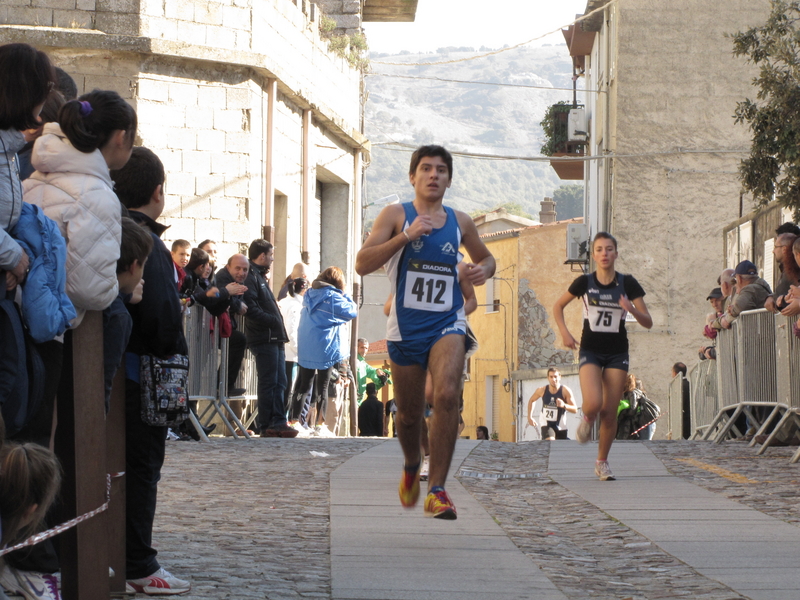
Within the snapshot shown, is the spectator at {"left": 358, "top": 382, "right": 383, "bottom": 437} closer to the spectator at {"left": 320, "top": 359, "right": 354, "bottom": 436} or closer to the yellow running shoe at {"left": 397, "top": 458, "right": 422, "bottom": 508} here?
the spectator at {"left": 320, "top": 359, "right": 354, "bottom": 436}

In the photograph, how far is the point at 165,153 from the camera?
56.0ft

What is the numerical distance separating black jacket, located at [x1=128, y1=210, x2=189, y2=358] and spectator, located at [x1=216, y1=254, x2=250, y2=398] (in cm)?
743

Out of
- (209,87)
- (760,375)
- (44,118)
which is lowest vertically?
(760,375)

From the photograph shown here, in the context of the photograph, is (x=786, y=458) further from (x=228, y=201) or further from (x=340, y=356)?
(x=228, y=201)

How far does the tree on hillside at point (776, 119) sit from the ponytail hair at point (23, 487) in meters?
11.4

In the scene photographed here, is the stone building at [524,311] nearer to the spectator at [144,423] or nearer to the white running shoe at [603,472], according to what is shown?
the white running shoe at [603,472]

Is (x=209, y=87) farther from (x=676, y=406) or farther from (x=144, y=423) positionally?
(x=144, y=423)

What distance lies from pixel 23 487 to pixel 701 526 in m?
4.26

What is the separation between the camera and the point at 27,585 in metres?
3.74

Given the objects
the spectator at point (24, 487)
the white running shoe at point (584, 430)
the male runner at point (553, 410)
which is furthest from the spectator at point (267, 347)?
the spectator at point (24, 487)

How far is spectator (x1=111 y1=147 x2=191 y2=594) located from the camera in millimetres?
4273

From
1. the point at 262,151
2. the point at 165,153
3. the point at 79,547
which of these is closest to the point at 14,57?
the point at 79,547

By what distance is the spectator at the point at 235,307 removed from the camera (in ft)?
40.3

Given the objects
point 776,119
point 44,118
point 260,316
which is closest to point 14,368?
point 44,118
